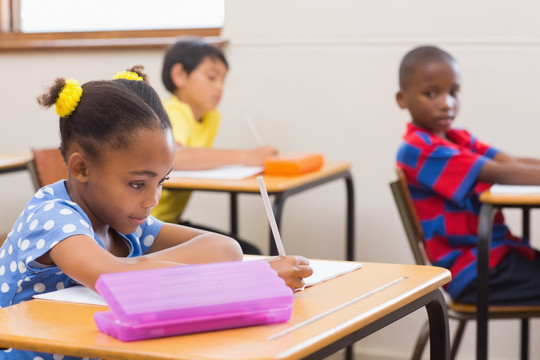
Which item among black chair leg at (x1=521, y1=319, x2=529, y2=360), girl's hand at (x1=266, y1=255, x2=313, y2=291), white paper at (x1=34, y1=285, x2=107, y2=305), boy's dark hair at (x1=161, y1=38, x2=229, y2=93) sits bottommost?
black chair leg at (x1=521, y1=319, x2=529, y2=360)

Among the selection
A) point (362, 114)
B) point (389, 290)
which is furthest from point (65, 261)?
point (362, 114)

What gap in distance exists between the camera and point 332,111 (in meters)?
3.36

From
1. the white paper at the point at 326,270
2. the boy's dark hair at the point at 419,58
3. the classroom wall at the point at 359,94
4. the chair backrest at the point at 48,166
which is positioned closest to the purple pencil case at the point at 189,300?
the white paper at the point at 326,270

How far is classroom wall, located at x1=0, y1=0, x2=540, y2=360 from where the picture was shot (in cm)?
309

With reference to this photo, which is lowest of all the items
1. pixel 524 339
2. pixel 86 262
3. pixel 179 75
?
pixel 524 339

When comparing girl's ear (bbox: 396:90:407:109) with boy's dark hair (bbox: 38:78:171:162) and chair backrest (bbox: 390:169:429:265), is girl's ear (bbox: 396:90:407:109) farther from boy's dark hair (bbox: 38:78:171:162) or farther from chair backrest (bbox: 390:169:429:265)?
boy's dark hair (bbox: 38:78:171:162)

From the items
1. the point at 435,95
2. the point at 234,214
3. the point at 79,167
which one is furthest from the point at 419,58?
the point at 79,167

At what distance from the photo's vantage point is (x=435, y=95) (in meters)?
2.78

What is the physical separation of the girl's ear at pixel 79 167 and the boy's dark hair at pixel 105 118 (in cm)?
2

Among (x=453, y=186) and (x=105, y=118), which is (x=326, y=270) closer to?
(x=105, y=118)

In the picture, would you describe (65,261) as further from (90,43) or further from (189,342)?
(90,43)

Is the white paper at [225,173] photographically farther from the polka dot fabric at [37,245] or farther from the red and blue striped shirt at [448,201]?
the polka dot fabric at [37,245]

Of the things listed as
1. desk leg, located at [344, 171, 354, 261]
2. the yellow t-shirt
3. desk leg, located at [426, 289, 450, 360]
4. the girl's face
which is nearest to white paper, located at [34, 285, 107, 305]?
the girl's face

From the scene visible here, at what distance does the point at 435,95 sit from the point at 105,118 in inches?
63.0
